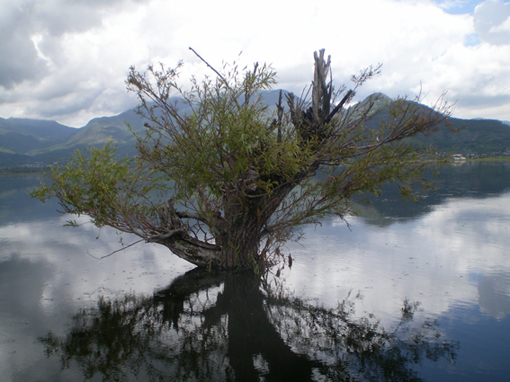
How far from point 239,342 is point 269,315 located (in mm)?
1380

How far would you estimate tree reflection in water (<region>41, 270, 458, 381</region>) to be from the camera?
18.5 feet

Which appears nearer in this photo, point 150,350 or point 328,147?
point 150,350

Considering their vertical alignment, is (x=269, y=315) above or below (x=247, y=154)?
below

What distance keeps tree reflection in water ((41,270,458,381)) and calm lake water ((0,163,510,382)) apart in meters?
0.03

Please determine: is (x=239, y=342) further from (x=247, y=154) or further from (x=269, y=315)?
(x=247, y=154)

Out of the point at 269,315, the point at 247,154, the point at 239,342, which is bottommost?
the point at 239,342

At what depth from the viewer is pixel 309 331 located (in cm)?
697

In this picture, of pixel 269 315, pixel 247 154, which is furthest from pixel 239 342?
pixel 247 154

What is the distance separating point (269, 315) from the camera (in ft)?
26.0

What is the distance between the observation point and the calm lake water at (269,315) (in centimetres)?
575

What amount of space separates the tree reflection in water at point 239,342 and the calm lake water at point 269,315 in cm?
3

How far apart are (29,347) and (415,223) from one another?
1703 cm

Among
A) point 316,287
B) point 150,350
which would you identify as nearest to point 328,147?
point 316,287

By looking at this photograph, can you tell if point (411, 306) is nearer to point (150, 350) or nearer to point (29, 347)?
point (150, 350)
